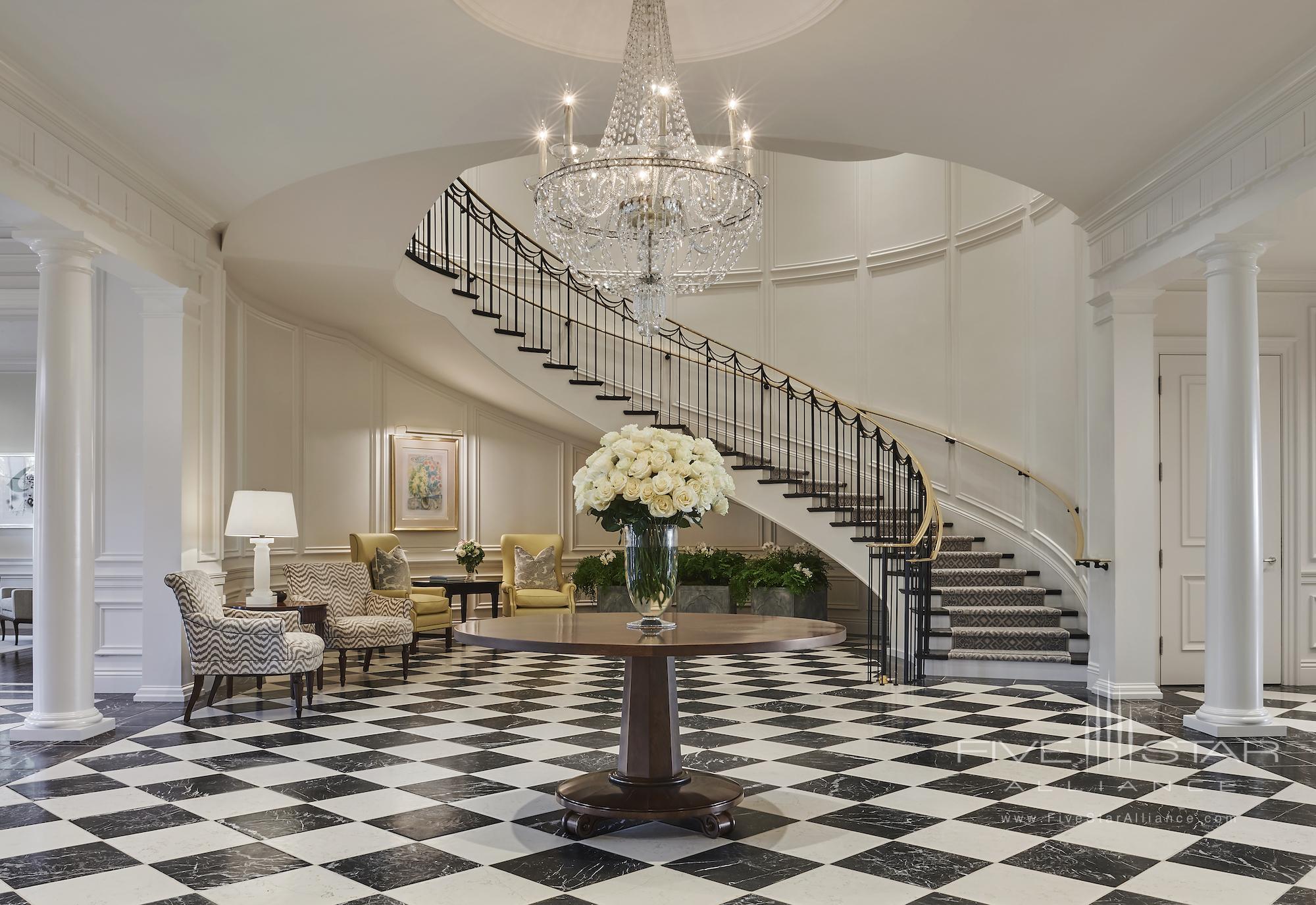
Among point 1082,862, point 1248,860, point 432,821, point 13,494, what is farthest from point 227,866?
point 13,494

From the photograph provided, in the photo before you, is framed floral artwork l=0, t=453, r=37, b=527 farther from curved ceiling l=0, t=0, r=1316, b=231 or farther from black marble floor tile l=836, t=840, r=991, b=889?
black marble floor tile l=836, t=840, r=991, b=889

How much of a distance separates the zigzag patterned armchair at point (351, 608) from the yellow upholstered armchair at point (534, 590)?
1.63 m

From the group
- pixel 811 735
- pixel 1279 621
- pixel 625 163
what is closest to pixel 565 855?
pixel 811 735

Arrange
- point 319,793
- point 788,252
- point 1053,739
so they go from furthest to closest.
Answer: point 788,252 → point 1053,739 → point 319,793

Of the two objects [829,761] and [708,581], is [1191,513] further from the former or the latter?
[708,581]

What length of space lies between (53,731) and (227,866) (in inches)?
104

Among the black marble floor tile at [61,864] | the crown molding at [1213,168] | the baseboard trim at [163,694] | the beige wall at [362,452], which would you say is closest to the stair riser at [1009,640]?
the crown molding at [1213,168]

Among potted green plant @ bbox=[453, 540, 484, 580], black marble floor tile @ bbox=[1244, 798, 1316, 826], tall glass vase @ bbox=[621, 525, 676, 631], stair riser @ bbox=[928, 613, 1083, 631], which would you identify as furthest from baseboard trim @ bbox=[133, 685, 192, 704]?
black marble floor tile @ bbox=[1244, 798, 1316, 826]

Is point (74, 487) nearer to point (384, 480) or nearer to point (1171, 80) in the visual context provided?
point (384, 480)

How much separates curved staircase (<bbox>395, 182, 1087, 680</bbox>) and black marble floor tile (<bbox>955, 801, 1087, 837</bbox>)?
3210 mm

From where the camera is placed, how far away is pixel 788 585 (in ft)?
31.9

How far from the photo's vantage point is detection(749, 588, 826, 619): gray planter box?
9.75 meters

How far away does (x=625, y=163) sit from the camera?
4.48 m

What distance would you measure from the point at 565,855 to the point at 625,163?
2774 millimetres
